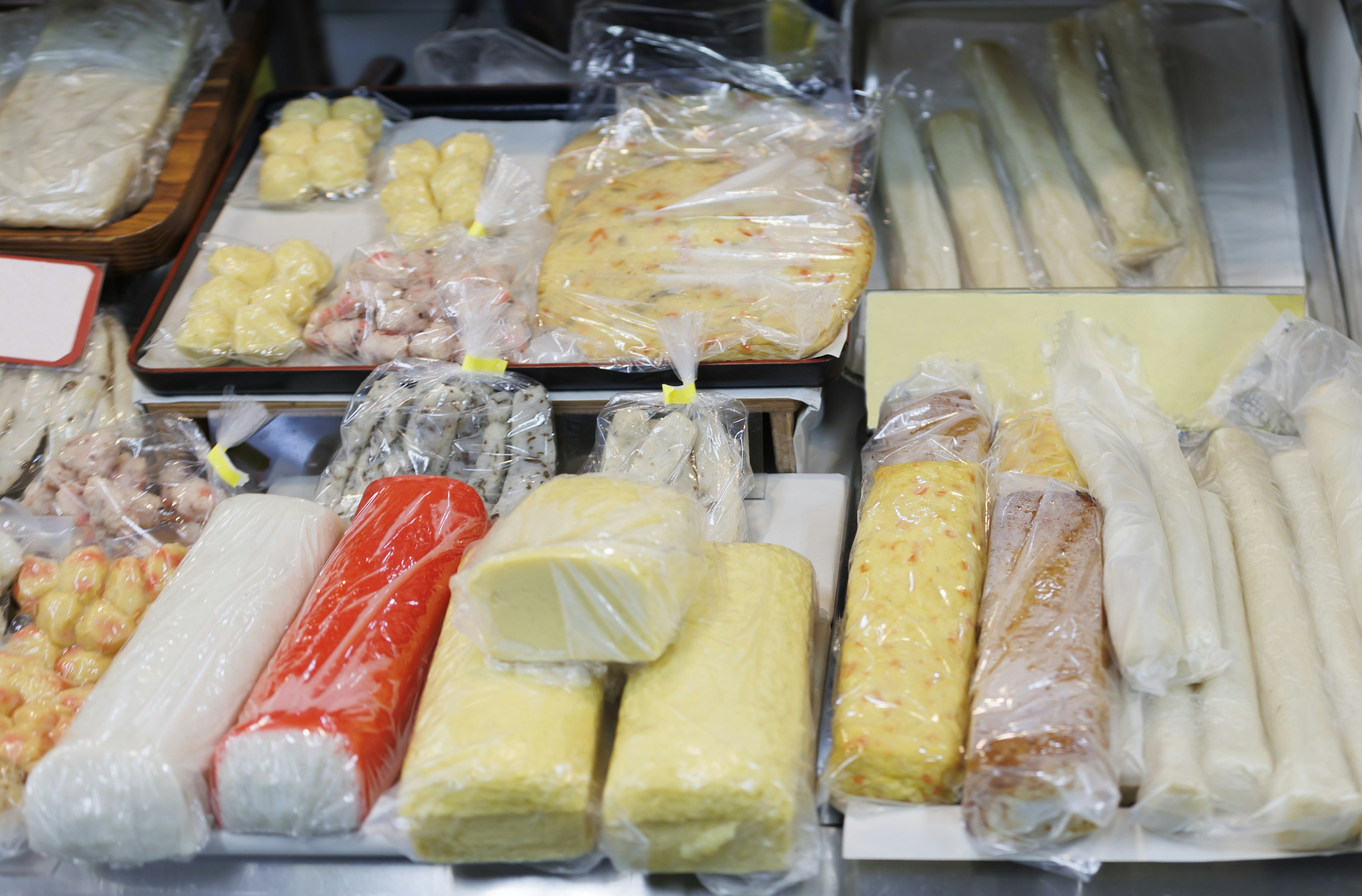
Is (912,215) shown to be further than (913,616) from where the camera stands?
Yes

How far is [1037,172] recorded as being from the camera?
2379 mm

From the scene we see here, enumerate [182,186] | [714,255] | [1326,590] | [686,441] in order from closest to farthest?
[1326,590]
[686,441]
[714,255]
[182,186]

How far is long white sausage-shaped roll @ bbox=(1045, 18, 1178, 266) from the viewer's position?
221 cm

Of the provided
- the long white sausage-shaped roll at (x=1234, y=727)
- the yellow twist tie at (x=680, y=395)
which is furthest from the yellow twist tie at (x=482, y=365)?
the long white sausage-shaped roll at (x=1234, y=727)

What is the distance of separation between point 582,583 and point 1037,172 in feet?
4.97

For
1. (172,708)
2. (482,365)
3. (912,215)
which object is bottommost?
(172,708)

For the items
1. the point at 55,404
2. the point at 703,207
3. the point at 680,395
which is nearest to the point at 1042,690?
the point at 680,395

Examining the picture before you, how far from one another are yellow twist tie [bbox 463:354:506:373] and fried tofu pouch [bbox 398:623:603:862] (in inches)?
25.9

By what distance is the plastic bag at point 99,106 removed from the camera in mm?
2236

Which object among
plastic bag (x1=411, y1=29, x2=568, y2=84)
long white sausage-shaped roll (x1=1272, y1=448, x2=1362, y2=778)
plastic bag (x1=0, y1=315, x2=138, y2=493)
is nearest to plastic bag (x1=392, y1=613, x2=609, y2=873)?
long white sausage-shaped roll (x1=1272, y1=448, x2=1362, y2=778)

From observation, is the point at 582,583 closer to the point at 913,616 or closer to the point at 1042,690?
the point at 913,616

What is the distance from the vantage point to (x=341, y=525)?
181 centimetres

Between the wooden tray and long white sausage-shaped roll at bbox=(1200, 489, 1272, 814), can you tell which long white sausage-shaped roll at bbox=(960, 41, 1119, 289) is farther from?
the wooden tray

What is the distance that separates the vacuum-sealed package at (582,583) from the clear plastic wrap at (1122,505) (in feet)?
1.77
